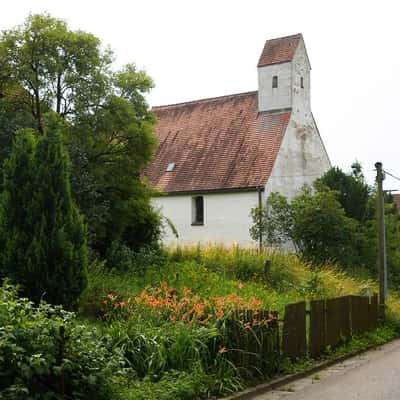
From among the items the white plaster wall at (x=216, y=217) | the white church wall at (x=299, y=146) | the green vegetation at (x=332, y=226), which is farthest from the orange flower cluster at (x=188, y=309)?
the white church wall at (x=299, y=146)

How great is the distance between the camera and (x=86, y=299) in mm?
12375

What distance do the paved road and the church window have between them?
69.1 ft

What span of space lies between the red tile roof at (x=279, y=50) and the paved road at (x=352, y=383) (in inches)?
918

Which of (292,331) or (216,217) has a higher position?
(216,217)

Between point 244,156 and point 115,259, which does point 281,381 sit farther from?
point 244,156

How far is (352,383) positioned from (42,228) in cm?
579

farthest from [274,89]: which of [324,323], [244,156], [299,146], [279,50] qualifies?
[324,323]

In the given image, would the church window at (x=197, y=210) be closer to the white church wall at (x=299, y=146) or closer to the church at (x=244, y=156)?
the church at (x=244, y=156)

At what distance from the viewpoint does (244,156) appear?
32.9m

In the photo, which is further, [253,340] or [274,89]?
[274,89]

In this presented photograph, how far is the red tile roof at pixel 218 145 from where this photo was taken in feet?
106

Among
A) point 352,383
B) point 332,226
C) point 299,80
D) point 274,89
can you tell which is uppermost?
point 299,80

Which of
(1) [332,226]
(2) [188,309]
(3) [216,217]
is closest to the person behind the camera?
(2) [188,309]

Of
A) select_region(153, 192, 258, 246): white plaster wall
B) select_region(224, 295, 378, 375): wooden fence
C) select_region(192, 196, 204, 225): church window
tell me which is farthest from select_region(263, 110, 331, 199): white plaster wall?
select_region(224, 295, 378, 375): wooden fence
